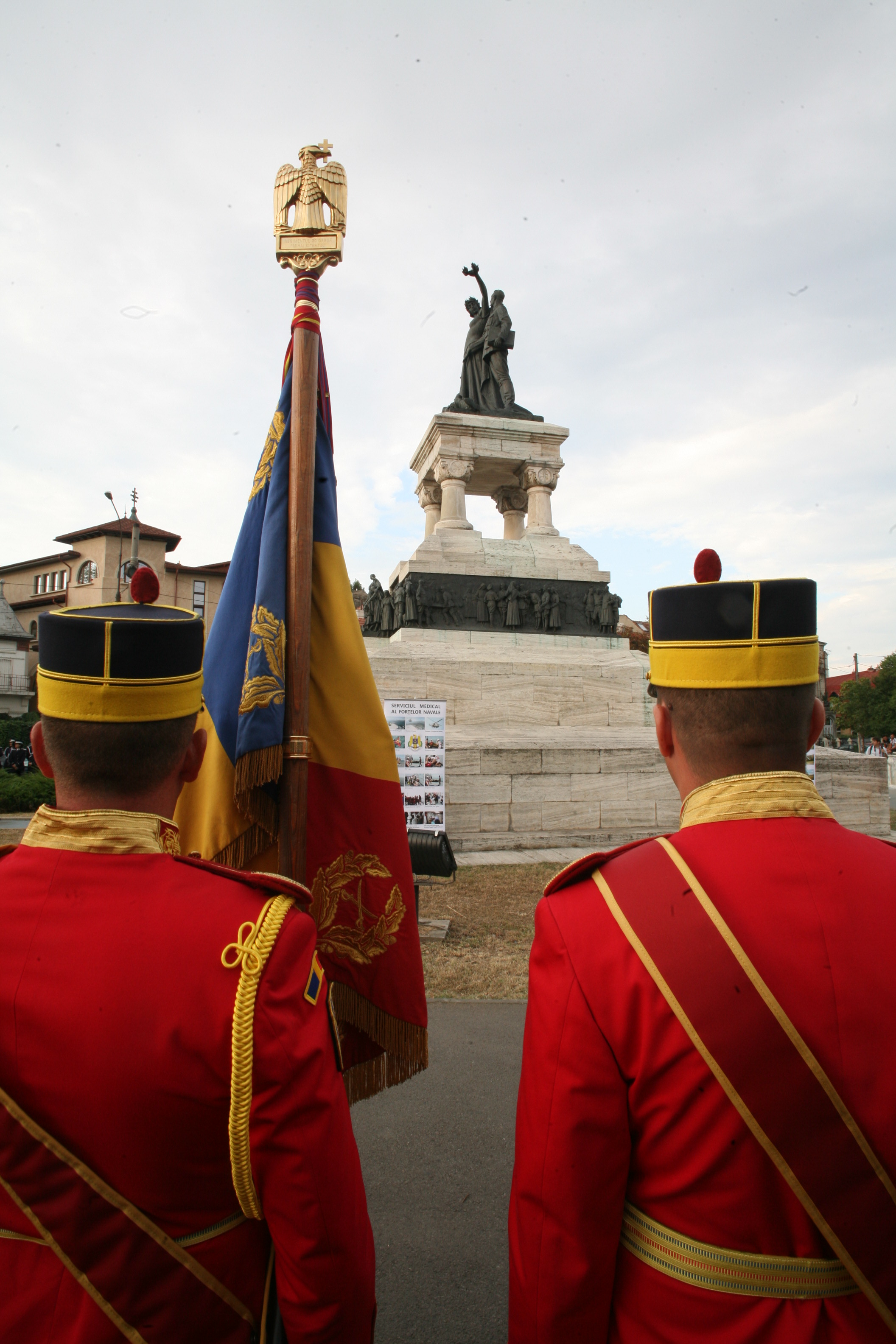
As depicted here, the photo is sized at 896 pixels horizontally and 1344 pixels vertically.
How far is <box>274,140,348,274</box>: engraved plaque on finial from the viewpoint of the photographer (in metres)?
2.43

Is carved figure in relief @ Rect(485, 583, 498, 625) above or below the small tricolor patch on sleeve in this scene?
above

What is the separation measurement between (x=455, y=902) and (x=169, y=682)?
6376 millimetres

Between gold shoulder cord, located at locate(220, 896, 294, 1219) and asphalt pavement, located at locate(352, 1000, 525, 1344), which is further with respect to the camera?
asphalt pavement, located at locate(352, 1000, 525, 1344)

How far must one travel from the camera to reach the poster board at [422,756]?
977cm

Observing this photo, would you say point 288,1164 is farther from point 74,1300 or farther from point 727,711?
point 727,711

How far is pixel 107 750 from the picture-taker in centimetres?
132

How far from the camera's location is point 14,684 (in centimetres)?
4347

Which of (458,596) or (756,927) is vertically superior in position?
(458,596)

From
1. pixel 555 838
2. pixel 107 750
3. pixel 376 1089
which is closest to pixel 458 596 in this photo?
pixel 555 838

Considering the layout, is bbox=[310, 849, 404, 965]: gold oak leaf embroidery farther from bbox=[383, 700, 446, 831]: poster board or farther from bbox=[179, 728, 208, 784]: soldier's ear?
bbox=[383, 700, 446, 831]: poster board

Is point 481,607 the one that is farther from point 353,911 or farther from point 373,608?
point 353,911

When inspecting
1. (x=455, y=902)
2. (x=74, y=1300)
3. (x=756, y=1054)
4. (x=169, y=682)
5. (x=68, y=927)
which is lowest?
(x=455, y=902)

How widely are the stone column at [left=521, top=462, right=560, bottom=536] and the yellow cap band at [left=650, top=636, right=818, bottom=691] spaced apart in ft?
43.1

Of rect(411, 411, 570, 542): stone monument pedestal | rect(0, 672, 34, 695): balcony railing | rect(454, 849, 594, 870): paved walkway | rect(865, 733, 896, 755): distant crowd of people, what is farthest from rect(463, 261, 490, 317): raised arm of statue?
rect(0, 672, 34, 695): balcony railing
